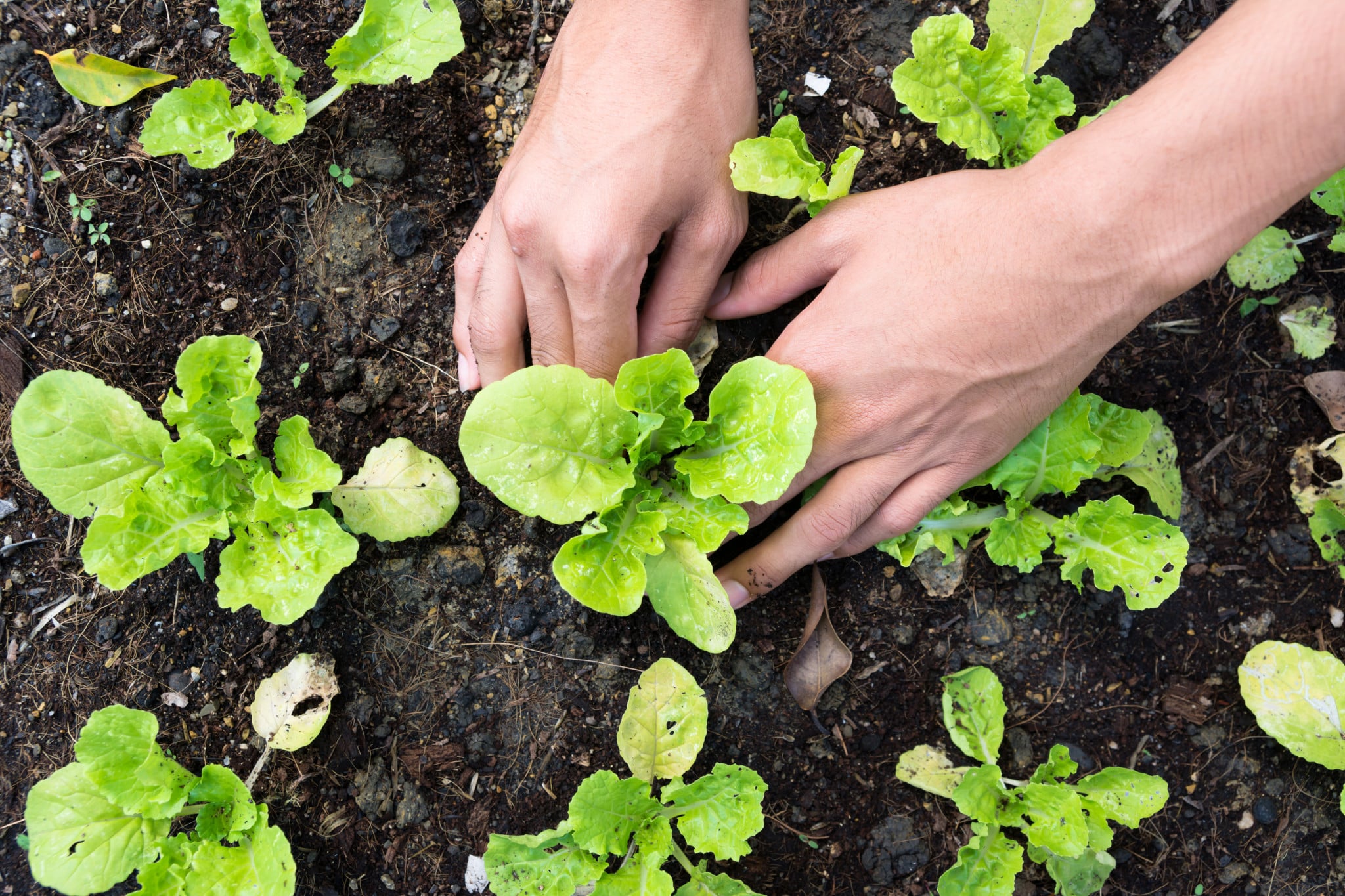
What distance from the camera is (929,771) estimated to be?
255cm

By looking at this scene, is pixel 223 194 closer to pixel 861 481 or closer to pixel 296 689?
pixel 296 689

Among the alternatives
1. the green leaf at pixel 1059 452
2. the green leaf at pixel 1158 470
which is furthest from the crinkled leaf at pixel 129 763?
the green leaf at pixel 1158 470

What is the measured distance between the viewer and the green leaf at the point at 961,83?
2264 millimetres

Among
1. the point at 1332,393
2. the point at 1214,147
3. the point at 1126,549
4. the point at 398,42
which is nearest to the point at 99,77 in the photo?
the point at 398,42

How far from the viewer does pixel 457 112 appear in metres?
2.63

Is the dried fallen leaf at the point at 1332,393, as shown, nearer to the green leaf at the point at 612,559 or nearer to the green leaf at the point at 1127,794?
the green leaf at the point at 1127,794

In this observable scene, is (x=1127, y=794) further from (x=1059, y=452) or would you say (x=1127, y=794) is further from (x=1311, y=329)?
(x=1311, y=329)

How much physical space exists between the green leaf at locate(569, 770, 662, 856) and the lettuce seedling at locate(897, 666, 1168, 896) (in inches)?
32.1

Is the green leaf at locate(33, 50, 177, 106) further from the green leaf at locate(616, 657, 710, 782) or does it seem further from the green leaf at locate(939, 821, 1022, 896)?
the green leaf at locate(939, 821, 1022, 896)

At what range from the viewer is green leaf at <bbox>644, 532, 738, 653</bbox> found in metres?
2.12

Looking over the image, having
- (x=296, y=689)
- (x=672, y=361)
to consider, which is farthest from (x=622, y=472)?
(x=296, y=689)

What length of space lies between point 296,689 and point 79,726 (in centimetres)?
64

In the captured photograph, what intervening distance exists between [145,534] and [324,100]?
1312mm

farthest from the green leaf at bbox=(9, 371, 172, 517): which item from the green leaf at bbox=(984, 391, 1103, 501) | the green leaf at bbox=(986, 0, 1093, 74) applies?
the green leaf at bbox=(986, 0, 1093, 74)
